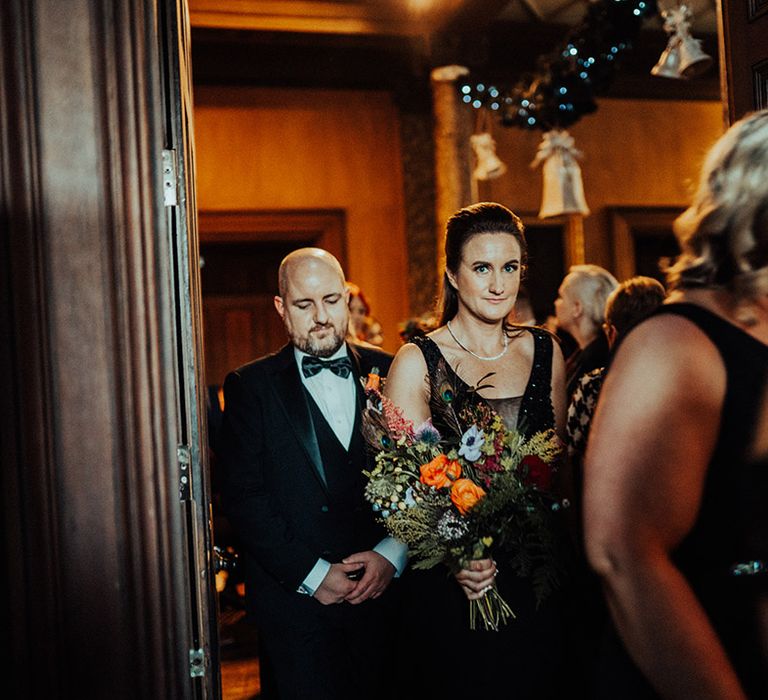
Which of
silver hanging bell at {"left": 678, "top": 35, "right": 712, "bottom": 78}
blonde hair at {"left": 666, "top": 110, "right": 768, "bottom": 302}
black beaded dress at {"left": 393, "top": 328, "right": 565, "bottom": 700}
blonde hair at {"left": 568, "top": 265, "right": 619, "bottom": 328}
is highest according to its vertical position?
silver hanging bell at {"left": 678, "top": 35, "right": 712, "bottom": 78}

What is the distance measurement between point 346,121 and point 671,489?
786cm

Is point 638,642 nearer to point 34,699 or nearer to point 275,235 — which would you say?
point 34,699

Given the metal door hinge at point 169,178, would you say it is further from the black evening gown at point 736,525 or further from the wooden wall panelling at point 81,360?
the black evening gown at point 736,525

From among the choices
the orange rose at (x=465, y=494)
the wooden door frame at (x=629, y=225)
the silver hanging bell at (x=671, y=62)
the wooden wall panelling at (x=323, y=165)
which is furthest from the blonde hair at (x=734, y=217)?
the wooden door frame at (x=629, y=225)

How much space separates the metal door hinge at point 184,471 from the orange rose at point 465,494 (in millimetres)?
676

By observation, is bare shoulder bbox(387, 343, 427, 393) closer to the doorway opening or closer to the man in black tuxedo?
the man in black tuxedo

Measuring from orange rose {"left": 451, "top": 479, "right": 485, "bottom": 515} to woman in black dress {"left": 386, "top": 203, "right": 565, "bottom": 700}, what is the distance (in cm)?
21

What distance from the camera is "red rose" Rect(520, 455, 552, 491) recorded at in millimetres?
2336

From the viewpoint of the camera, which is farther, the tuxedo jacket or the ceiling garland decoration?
the ceiling garland decoration

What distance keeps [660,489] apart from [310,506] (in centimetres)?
185

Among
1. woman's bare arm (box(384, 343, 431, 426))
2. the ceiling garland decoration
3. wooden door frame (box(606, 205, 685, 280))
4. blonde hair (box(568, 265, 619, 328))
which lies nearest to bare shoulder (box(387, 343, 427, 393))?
woman's bare arm (box(384, 343, 431, 426))

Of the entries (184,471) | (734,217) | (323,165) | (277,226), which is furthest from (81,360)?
(323,165)

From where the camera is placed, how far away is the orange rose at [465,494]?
87.8 inches

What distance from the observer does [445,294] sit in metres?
3.00
